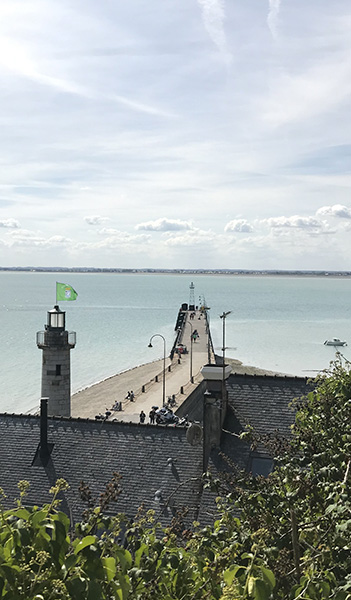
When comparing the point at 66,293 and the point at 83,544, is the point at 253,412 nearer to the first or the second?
the point at 83,544

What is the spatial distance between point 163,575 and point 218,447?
36.0ft

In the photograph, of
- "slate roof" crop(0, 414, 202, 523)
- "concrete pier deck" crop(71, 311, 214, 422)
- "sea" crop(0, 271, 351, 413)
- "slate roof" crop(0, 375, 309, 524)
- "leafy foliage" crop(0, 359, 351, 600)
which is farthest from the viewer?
"sea" crop(0, 271, 351, 413)

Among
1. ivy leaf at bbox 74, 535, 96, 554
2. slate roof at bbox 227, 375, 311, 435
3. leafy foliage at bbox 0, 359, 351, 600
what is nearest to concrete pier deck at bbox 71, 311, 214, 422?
slate roof at bbox 227, 375, 311, 435

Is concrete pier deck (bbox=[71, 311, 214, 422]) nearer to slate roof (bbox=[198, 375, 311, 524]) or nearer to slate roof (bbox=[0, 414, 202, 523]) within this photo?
slate roof (bbox=[0, 414, 202, 523])

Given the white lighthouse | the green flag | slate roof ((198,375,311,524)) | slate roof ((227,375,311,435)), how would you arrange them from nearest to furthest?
slate roof ((198,375,311,524)) < slate roof ((227,375,311,435)) < the white lighthouse < the green flag

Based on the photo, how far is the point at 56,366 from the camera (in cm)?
3197

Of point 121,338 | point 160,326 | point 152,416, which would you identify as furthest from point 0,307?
point 152,416

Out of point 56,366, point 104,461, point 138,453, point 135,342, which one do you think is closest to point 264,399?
point 138,453

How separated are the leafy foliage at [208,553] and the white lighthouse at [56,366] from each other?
24.8 meters

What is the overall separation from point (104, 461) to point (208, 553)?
37.2ft

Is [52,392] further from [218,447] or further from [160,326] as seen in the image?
[160,326]

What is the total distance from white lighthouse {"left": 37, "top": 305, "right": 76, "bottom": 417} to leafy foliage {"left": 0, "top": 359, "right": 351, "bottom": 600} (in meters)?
24.8

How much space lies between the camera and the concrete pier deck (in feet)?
155

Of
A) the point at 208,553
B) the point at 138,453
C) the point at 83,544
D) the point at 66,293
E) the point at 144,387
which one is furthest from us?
the point at 144,387
